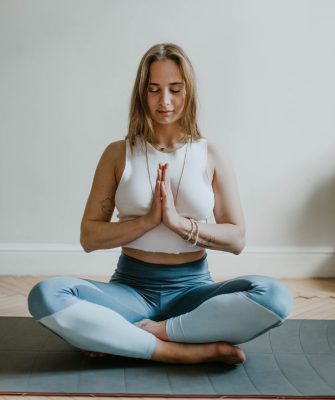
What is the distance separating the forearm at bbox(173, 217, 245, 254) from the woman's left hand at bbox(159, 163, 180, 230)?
2 cm

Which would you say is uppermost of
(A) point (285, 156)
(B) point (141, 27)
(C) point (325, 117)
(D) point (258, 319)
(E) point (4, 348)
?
(B) point (141, 27)

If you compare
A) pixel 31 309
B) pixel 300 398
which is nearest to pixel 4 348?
pixel 31 309

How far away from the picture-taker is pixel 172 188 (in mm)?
2207

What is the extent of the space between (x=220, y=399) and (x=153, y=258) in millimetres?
583

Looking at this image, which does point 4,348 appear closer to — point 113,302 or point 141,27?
point 113,302

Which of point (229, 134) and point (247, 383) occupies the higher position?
point (229, 134)

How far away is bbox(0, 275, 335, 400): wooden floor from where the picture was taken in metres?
2.81

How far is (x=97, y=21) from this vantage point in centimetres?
336

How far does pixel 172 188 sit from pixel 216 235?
24cm

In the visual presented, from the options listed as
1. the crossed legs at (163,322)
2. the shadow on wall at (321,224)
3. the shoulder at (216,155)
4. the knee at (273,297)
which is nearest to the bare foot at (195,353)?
the crossed legs at (163,322)

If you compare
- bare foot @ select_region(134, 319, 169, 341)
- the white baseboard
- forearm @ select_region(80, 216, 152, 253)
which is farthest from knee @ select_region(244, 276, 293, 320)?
the white baseboard

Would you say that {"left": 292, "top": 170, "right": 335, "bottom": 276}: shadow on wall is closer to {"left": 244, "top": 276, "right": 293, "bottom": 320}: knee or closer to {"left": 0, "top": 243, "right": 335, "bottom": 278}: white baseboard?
{"left": 0, "top": 243, "right": 335, "bottom": 278}: white baseboard

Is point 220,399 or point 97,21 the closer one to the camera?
point 220,399

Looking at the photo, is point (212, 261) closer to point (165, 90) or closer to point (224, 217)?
point (224, 217)
